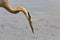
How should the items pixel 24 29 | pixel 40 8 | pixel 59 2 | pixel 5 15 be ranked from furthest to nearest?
pixel 59 2 → pixel 40 8 → pixel 5 15 → pixel 24 29

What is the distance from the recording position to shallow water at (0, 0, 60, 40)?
612 cm

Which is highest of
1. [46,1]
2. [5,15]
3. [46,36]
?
Answer: [46,36]

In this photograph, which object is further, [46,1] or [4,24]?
[46,1]

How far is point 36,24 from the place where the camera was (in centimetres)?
682

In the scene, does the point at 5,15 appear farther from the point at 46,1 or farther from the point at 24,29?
the point at 46,1

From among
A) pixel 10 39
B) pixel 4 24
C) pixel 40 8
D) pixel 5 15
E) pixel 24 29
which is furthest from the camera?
pixel 40 8

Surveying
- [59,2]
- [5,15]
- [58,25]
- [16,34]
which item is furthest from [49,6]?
[16,34]

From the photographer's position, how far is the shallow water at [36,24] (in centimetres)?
612

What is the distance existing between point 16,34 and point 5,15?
5.42 ft

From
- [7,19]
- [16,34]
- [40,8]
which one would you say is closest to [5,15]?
[7,19]

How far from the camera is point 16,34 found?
6270 mm

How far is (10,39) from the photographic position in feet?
19.7

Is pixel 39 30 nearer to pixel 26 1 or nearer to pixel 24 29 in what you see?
pixel 24 29

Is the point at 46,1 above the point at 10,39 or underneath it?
underneath
